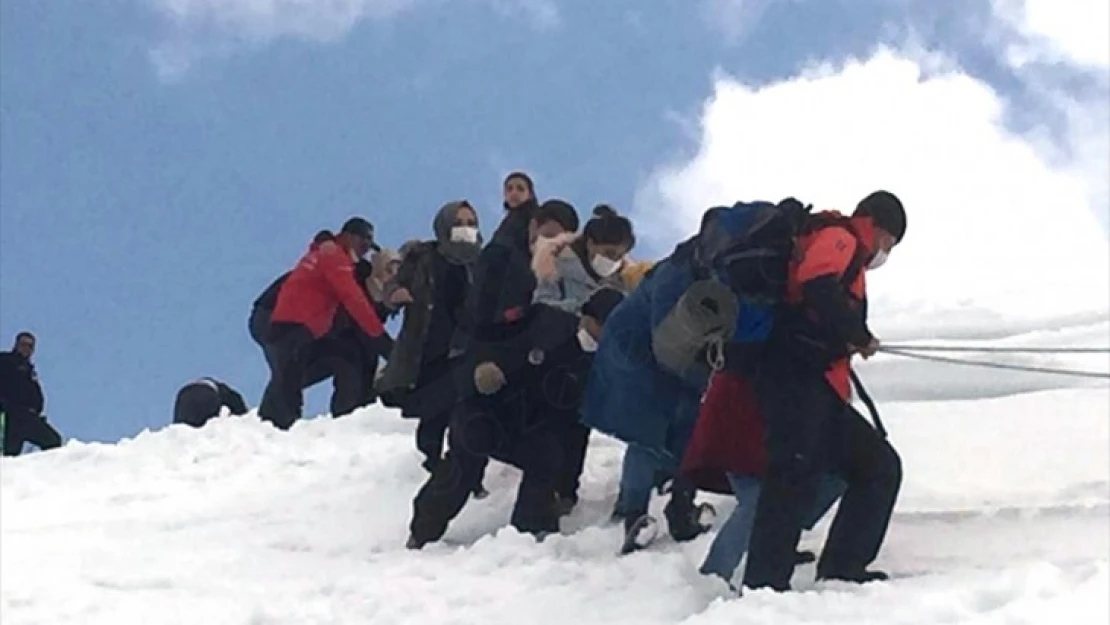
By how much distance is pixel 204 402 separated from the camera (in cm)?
1395

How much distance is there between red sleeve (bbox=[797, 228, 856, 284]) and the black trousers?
1.26 feet

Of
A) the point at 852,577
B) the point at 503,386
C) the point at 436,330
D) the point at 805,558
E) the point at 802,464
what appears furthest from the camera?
the point at 436,330

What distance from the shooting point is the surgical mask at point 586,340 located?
7.57 m

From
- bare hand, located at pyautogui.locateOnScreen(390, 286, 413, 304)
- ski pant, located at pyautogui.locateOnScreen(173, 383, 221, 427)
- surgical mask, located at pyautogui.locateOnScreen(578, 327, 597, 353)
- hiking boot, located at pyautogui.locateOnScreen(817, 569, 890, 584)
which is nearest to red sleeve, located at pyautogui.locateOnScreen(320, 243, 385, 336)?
bare hand, located at pyautogui.locateOnScreen(390, 286, 413, 304)

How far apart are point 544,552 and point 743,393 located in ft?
5.77

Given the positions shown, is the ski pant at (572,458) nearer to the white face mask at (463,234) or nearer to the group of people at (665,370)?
the group of people at (665,370)

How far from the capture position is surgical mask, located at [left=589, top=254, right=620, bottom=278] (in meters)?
7.58

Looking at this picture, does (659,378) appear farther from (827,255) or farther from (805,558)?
(827,255)

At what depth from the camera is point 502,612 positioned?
6.63 metres

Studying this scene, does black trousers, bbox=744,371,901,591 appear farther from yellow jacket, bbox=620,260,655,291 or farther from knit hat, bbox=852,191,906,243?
yellow jacket, bbox=620,260,655,291

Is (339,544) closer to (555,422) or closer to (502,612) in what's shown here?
(555,422)

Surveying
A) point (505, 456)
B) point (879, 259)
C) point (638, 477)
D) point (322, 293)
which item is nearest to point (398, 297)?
point (322, 293)

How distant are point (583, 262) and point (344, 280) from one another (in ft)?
14.5

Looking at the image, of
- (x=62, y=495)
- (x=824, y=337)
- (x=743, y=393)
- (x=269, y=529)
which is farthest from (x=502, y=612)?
(x=62, y=495)
